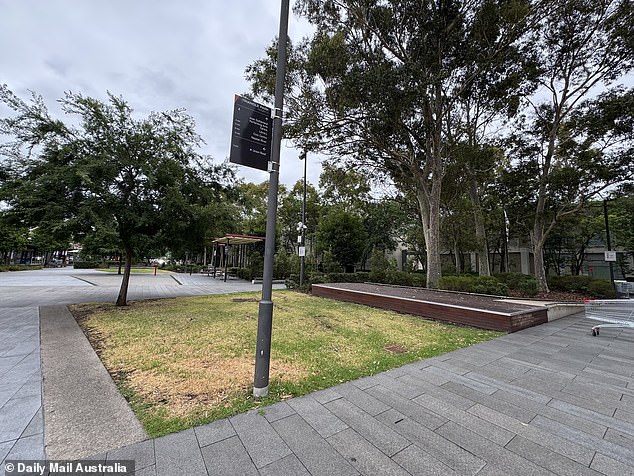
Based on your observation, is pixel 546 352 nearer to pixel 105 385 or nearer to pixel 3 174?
pixel 105 385

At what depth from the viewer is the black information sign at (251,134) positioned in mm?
2967

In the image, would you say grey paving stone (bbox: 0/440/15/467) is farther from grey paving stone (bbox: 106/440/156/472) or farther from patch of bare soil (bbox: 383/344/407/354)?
patch of bare soil (bbox: 383/344/407/354)

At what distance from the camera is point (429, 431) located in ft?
7.58

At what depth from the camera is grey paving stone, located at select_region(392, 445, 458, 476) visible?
6.03 feet

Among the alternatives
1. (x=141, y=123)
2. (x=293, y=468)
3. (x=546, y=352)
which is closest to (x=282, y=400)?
(x=293, y=468)

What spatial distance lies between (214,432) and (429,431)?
1767mm

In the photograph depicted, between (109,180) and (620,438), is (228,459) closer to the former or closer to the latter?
(620,438)

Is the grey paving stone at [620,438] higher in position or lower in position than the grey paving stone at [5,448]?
higher

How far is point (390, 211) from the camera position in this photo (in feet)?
75.3

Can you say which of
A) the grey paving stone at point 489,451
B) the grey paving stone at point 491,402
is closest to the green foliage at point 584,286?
the grey paving stone at point 491,402

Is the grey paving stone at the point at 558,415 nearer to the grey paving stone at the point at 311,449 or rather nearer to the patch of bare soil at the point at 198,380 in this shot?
the grey paving stone at the point at 311,449

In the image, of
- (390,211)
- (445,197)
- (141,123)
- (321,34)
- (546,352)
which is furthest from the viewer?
(390,211)

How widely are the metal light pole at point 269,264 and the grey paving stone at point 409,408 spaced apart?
1.19 m

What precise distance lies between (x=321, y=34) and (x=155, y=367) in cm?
1142
